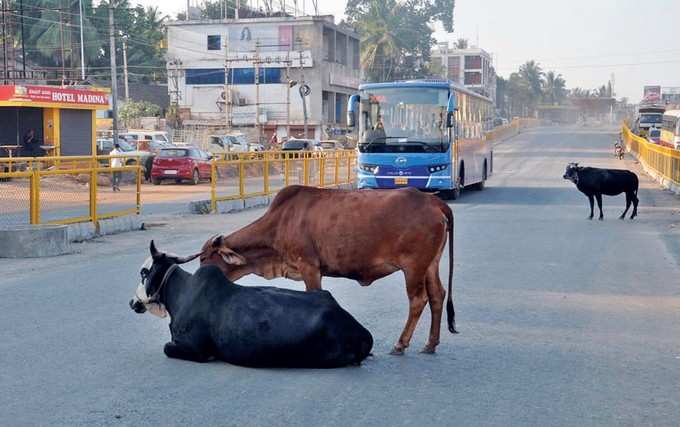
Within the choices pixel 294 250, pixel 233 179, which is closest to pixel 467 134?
pixel 233 179

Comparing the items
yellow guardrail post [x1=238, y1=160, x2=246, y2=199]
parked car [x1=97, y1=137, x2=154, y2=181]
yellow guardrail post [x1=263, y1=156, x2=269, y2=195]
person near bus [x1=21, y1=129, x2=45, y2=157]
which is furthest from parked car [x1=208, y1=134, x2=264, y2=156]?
yellow guardrail post [x1=238, y1=160, x2=246, y2=199]

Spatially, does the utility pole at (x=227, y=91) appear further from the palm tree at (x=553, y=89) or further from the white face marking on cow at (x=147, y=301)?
the palm tree at (x=553, y=89)

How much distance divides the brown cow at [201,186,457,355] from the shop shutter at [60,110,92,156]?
3402 cm

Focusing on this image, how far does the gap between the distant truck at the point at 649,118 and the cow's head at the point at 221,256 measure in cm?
7010

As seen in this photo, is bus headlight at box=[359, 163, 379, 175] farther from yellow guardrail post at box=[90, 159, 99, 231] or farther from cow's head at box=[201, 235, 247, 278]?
cow's head at box=[201, 235, 247, 278]

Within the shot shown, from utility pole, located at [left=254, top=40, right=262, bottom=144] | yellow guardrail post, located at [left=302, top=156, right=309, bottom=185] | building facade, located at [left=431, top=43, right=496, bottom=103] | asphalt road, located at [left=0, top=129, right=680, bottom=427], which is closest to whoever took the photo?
asphalt road, located at [left=0, top=129, right=680, bottom=427]

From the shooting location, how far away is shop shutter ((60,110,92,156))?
4081cm

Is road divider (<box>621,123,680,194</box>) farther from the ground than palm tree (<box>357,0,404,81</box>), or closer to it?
closer to it

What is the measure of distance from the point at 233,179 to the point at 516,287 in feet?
58.5

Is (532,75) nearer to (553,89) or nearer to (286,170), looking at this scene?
(553,89)

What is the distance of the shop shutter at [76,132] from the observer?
4081cm

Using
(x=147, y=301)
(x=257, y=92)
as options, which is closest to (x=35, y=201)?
(x=147, y=301)

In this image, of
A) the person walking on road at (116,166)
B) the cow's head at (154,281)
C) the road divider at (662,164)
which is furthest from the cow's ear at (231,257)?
the road divider at (662,164)

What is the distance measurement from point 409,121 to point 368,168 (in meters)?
1.65
